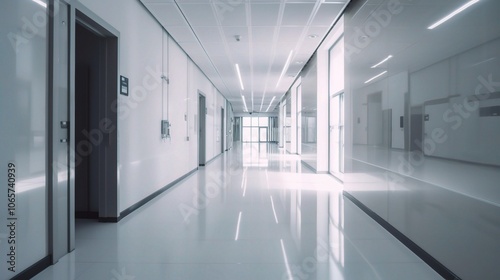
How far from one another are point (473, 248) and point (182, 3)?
5.16 metres

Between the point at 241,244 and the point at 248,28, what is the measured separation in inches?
182

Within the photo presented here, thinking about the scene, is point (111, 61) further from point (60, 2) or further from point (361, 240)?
point (361, 240)

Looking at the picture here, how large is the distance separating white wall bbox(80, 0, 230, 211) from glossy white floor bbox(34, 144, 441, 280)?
0.66 meters

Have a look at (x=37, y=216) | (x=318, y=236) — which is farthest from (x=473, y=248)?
(x=37, y=216)

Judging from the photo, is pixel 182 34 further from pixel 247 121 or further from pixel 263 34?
pixel 247 121

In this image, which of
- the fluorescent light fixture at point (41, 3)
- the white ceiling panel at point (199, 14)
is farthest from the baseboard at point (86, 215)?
the white ceiling panel at point (199, 14)

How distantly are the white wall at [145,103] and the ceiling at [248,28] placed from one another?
48cm

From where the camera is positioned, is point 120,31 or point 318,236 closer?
point 318,236

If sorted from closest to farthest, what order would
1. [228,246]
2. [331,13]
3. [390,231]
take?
[228,246] → [390,231] → [331,13]

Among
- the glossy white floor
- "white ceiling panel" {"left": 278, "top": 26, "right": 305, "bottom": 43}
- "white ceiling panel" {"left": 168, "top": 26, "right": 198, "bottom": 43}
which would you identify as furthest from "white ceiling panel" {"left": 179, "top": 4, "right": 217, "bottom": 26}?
the glossy white floor

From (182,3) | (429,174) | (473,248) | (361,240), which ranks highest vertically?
(182,3)

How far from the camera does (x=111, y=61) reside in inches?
175

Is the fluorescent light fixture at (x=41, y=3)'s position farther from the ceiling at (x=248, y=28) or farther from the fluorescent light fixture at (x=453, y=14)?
the fluorescent light fixture at (x=453, y=14)

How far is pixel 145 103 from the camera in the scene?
5.55 m
